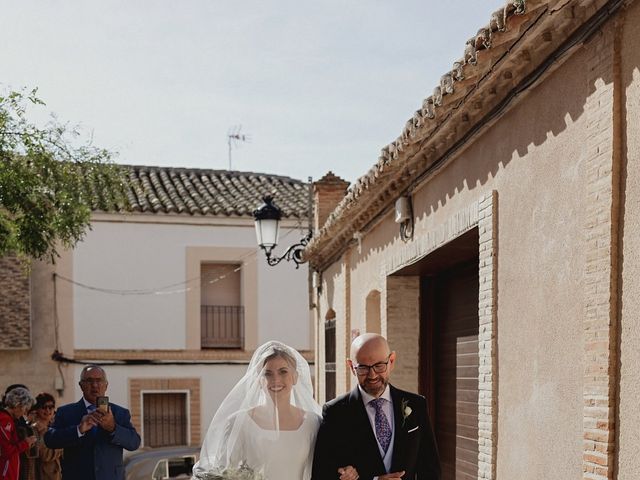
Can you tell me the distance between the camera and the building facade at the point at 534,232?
436cm

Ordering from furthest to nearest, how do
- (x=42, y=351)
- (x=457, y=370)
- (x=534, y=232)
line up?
(x=42, y=351), (x=457, y=370), (x=534, y=232)

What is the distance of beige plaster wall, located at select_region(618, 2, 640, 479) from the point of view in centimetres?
416

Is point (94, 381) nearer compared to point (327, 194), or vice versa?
point (94, 381)

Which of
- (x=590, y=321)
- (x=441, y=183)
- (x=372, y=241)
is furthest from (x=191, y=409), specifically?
(x=590, y=321)

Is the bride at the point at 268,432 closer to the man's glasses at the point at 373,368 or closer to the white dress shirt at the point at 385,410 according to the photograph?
the white dress shirt at the point at 385,410

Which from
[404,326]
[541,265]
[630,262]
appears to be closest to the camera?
[630,262]

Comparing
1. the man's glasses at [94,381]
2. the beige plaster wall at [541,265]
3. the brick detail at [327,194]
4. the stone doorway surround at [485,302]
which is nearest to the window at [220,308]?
the brick detail at [327,194]

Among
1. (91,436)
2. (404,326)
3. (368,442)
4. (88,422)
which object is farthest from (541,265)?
(404,326)

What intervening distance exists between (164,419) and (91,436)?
46.8 feet

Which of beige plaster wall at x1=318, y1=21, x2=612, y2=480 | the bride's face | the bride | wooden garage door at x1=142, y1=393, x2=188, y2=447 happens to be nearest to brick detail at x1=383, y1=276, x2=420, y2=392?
beige plaster wall at x1=318, y1=21, x2=612, y2=480

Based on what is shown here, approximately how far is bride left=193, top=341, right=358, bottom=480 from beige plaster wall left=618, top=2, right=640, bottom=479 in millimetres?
1495

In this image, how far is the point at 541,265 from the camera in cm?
540

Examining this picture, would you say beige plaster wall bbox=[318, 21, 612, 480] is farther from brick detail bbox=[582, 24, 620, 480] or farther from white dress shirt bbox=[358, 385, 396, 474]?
white dress shirt bbox=[358, 385, 396, 474]

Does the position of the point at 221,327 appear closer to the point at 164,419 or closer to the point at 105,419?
the point at 164,419
